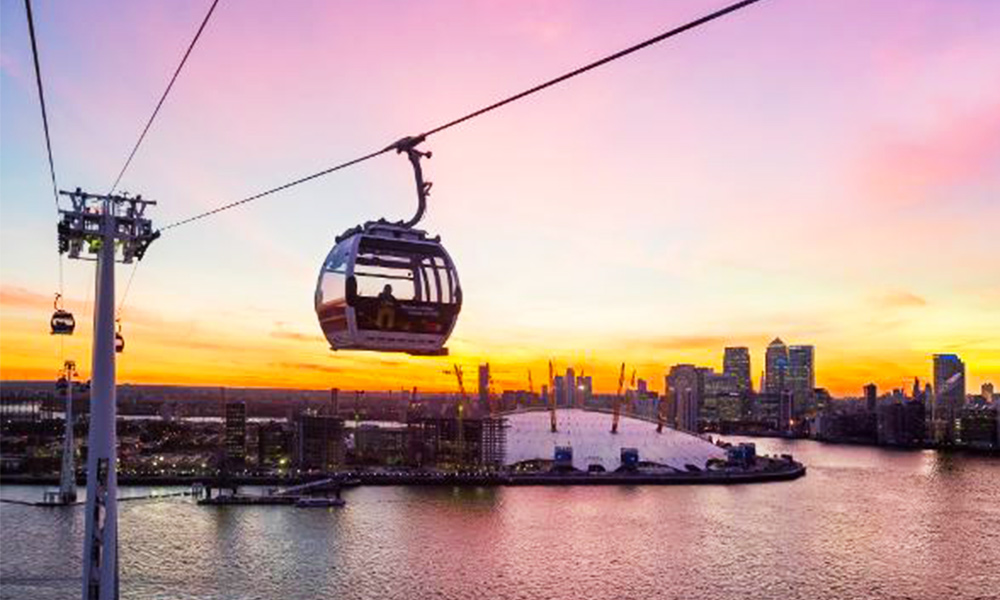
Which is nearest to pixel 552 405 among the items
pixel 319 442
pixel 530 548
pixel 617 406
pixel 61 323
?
pixel 617 406

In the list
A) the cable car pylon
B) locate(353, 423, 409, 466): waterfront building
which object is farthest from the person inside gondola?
locate(353, 423, 409, 466): waterfront building

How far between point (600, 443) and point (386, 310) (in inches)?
5321

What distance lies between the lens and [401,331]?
1278 centimetres

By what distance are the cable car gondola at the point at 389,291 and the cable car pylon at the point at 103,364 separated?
5.21 metres

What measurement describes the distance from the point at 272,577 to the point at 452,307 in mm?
48077

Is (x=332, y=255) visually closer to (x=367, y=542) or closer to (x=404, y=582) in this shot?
(x=404, y=582)

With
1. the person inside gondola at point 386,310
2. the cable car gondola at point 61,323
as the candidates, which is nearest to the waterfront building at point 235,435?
the cable car gondola at point 61,323

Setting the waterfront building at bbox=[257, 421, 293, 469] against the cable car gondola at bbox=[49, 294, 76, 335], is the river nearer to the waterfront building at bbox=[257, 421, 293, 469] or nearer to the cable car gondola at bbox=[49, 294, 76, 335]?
the cable car gondola at bbox=[49, 294, 76, 335]

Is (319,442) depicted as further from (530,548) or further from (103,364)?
(103,364)

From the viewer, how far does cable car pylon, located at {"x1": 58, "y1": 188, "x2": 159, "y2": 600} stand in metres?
15.1

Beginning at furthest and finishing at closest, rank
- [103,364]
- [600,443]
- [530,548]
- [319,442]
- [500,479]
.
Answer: [600,443], [319,442], [500,479], [530,548], [103,364]

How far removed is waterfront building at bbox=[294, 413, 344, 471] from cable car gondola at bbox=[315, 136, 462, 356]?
132m

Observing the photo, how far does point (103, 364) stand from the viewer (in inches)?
622

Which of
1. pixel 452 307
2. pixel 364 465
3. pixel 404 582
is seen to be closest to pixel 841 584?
pixel 404 582
